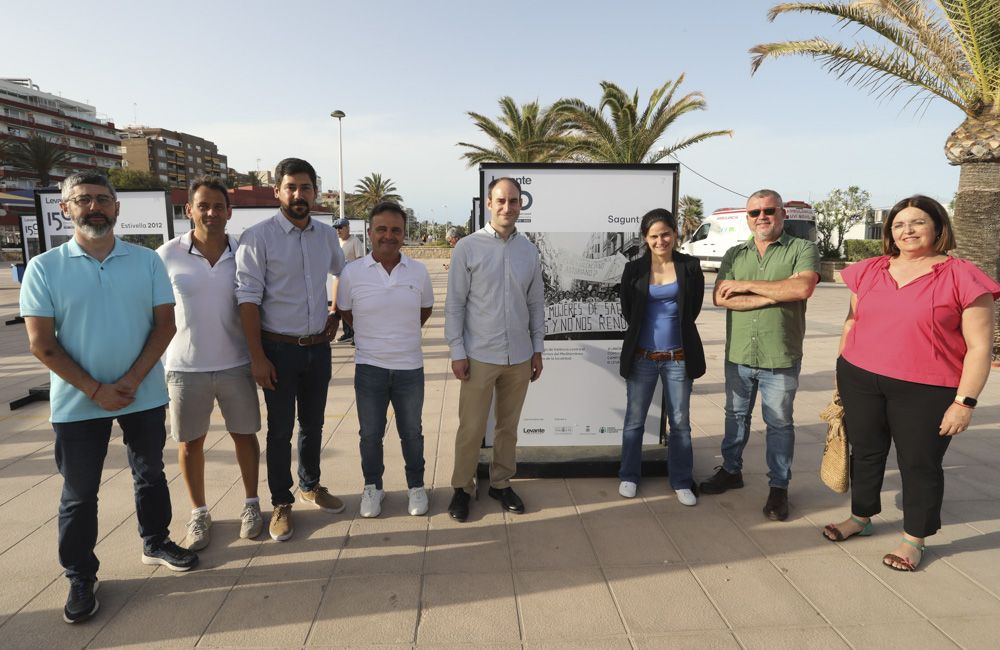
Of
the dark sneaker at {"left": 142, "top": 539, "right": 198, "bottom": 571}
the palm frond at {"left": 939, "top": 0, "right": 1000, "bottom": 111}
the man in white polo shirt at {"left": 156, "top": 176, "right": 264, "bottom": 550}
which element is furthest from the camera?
the palm frond at {"left": 939, "top": 0, "right": 1000, "bottom": 111}

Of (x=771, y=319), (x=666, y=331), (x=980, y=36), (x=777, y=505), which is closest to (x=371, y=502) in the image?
(x=666, y=331)

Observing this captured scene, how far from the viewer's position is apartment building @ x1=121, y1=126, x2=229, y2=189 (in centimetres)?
8550

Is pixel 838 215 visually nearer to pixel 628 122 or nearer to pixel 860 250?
pixel 860 250

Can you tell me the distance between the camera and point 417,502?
11.2 feet

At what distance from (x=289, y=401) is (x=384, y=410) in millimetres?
543

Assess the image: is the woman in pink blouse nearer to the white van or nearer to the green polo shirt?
the green polo shirt

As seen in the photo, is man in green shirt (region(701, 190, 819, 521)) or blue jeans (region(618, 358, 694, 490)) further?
blue jeans (region(618, 358, 694, 490))

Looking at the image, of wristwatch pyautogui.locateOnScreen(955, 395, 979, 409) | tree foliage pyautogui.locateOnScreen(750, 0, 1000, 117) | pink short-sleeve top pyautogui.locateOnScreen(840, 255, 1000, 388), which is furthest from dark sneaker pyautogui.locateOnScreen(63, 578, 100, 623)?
tree foliage pyautogui.locateOnScreen(750, 0, 1000, 117)

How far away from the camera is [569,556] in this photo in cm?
295

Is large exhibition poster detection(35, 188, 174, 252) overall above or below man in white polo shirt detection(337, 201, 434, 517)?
above

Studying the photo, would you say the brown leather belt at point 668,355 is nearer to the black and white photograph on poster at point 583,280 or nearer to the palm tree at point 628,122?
the black and white photograph on poster at point 583,280

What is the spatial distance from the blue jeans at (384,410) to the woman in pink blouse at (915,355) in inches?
94.2

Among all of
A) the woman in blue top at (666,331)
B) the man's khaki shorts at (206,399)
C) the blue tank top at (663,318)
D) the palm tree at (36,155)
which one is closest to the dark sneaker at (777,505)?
the woman in blue top at (666,331)

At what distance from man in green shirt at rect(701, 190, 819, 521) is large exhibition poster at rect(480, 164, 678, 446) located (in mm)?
652
